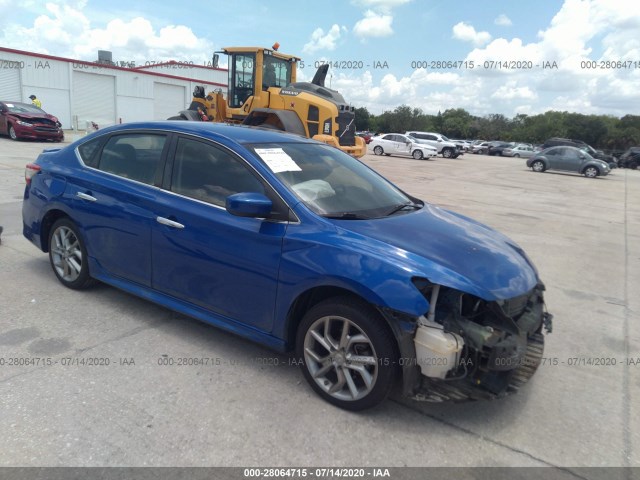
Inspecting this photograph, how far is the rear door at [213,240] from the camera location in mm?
3137

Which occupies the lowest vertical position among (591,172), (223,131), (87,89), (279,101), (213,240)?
(591,172)

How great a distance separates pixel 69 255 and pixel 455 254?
11.3ft

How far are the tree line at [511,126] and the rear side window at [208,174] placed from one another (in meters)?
79.1

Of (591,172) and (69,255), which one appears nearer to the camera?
(69,255)

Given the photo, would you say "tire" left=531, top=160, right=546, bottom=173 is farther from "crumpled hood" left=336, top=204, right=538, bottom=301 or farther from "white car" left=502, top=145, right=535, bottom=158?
"crumpled hood" left=336, top=204, right=538, bottom=301

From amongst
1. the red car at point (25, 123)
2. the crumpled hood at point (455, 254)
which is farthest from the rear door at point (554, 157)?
the crumpled hood at point (455, 254)

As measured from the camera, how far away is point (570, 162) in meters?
26.1

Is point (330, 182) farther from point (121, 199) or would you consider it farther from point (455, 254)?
point (121, 199)

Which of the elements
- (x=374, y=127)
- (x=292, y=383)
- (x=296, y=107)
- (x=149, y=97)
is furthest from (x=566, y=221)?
(x=374, y=127)

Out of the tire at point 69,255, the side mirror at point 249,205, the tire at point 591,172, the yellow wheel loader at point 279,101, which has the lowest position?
the tire at point 69,255

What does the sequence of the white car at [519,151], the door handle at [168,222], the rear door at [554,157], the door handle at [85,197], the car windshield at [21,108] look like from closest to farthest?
the door handle at [168,222], the door handle at [85,197], the car windshield at [21,108], the rear door at [554,157], the white car at [519,151]

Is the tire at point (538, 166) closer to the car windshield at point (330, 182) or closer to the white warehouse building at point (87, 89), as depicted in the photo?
the white warehouse building at point (87, 89)

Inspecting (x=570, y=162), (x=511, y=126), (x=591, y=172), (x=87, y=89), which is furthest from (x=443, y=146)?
(x=511, y=126)

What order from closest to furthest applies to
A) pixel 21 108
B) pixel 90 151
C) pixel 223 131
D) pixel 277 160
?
1. pixel 277 160
2. pixel 223 131
3. pixel 90 151
4. pixel 21 108
